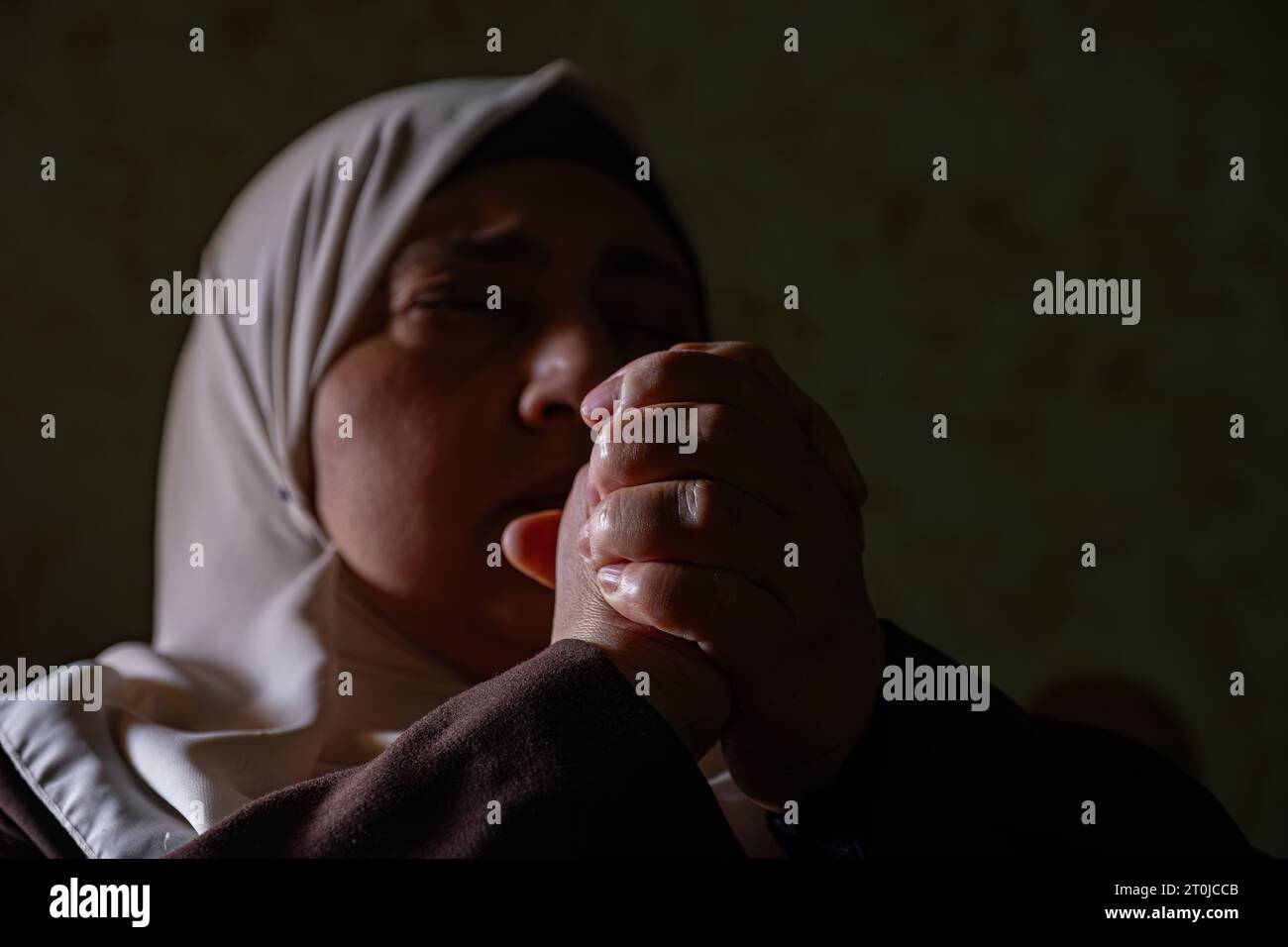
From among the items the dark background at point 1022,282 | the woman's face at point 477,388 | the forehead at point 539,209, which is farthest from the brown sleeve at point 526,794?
the dark background at point 1022,282

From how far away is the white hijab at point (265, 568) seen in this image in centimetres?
58

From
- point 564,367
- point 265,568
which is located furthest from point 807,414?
point 265,568

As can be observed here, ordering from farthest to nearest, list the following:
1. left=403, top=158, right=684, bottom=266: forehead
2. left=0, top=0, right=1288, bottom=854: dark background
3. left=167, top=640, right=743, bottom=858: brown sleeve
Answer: left=0, top=0, right=1288, bottom=854: dark background
left=403, top=158, right=684, bottom=266: forehead
left=167, top=640, right=743, bottom=858: brown sleeve

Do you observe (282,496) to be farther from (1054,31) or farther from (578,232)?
(1054,31)

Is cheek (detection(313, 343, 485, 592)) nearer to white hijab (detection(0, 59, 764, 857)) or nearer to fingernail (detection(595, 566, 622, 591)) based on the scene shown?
white hijab (detection(0, 59, 764, 857))

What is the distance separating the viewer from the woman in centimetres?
45

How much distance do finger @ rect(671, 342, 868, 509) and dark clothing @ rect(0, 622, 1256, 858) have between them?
14 cm

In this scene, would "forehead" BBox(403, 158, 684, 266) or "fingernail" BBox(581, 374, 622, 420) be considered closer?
"fingernail" BBox(581, 374, 622, 420)

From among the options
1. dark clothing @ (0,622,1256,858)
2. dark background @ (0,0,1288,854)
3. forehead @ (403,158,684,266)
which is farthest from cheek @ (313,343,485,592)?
dark background @ (0,0,1288,854)

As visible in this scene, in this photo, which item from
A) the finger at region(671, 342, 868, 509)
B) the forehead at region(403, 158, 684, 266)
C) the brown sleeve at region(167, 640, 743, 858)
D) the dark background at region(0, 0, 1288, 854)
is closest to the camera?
the brown sleeve at region(167, 640, 743, 858)

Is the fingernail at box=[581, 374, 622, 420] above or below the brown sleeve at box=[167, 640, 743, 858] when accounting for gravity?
above

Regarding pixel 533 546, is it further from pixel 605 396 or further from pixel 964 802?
pixel 964 802

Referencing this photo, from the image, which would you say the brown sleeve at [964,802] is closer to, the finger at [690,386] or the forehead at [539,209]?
the finger at [690,386]

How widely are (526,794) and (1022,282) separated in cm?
133
